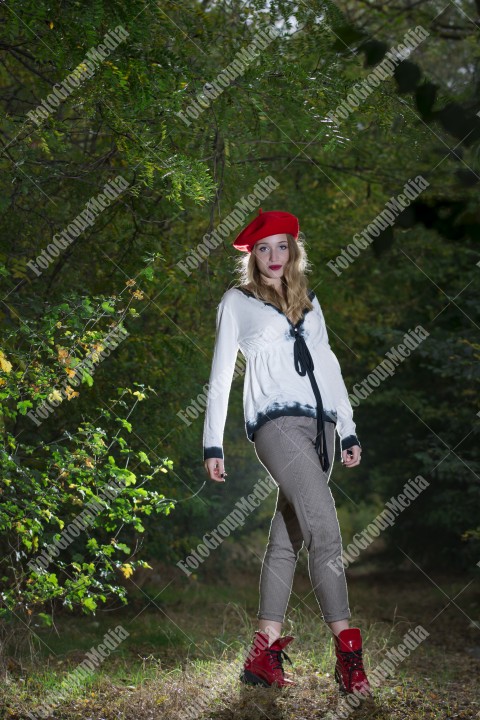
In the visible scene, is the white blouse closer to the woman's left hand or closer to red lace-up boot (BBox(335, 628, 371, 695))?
the woman's left hand

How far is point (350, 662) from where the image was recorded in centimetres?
384

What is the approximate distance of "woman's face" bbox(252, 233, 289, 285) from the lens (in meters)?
4.27

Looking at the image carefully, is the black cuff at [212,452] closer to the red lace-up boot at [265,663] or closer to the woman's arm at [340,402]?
the woman's arm at [340,402]

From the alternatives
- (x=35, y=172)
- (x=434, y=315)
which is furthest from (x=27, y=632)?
(x=434, y=315)

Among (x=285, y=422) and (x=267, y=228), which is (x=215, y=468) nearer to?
(x=285, y=422)

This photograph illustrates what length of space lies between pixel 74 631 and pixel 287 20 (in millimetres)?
5432

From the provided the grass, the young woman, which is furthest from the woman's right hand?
the grass

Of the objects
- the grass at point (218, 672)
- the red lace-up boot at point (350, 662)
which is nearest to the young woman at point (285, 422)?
the red lace-up boot at point (350, 662)

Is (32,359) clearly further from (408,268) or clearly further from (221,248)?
(408,268)

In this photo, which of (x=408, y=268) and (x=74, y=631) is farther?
(x=408, y=268)

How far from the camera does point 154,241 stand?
6.00m

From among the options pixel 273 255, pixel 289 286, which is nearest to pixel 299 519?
pixel 289 286

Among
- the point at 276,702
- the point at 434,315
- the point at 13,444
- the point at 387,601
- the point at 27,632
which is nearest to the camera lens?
the point at 276,702

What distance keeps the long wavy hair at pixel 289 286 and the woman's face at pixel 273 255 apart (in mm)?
28
